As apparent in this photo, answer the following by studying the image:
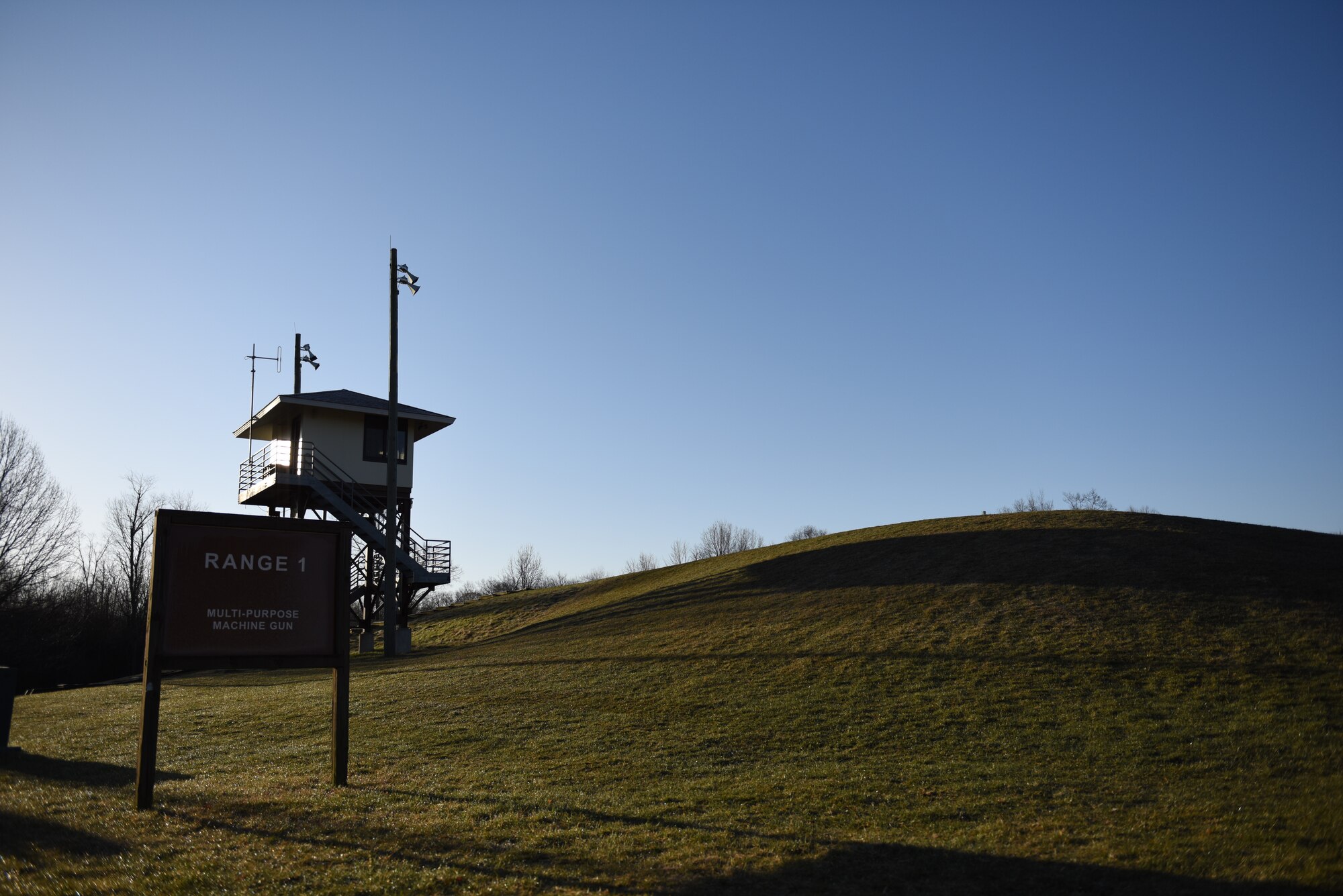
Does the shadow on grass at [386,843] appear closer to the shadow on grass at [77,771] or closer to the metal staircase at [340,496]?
the shadow on grass at [77,771]

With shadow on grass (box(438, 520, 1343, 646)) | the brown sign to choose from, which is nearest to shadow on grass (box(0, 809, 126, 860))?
the brown sign

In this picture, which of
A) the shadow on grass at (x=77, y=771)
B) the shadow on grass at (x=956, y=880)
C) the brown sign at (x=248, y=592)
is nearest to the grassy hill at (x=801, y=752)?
the shadow on grass at (x=956, y=880)

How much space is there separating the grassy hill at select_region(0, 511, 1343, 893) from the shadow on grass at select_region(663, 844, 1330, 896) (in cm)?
3

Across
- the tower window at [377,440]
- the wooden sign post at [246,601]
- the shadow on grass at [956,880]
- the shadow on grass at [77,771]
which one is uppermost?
the tower window at [377,440]

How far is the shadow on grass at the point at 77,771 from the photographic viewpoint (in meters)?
10.4

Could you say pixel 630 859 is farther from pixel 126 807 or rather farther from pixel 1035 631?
pixel 1035 631

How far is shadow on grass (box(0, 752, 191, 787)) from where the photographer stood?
34.1 feet

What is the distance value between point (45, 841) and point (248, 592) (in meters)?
3.04

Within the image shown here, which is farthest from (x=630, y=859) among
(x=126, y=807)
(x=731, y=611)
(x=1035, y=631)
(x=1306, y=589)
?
(x=1306, y=589)

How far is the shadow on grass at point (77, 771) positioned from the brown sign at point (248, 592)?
2.21m

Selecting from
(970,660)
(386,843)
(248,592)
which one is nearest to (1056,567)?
(970,660)

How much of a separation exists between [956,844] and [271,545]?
25.9ft

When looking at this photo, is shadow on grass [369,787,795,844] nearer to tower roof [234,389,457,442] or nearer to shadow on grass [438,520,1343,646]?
shadow on grass [438,520,1343,646]

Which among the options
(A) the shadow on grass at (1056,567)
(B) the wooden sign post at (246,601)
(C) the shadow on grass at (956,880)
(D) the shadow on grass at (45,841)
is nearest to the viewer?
(C) the shadow on grass at (956,880)
